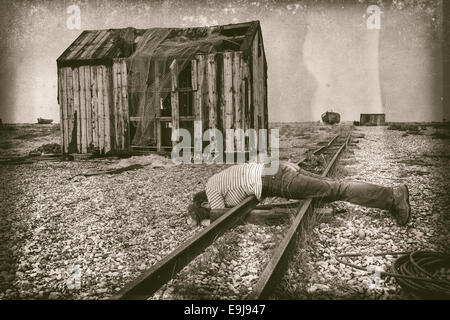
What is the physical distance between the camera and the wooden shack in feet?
35.7

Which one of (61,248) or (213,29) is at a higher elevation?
(213,29)

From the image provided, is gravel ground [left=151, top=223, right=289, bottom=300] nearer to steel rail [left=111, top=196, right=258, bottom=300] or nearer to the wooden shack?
steel rail [left=111, top=196, right=258, bottom=300]

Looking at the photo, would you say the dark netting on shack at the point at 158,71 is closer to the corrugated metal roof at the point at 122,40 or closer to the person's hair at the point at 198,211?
the corrugated metal roof at the point at 122,40

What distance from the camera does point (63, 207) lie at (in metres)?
5.61

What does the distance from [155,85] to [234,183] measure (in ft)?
26.3

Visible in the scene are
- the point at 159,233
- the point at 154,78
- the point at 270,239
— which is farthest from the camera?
the point at 154,78

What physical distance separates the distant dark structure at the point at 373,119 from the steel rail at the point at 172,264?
46.1 metres

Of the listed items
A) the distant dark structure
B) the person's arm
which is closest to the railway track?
the person's arm

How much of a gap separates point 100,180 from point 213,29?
23.7 feet

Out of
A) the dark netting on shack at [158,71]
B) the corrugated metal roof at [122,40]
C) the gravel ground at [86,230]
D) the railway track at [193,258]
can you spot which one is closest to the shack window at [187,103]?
the dark netting on shack at [158,71]

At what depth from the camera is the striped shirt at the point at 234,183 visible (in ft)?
13.3

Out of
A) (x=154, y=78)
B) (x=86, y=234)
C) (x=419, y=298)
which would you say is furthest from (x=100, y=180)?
(x=419, y=298)

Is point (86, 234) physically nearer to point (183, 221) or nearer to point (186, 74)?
point (183, 221)

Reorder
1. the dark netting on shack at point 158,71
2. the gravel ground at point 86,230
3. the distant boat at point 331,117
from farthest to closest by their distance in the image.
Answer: the distant boat at point 331,117
the dark netting on shack at point 158,71
the gravel ground at point 86,230
